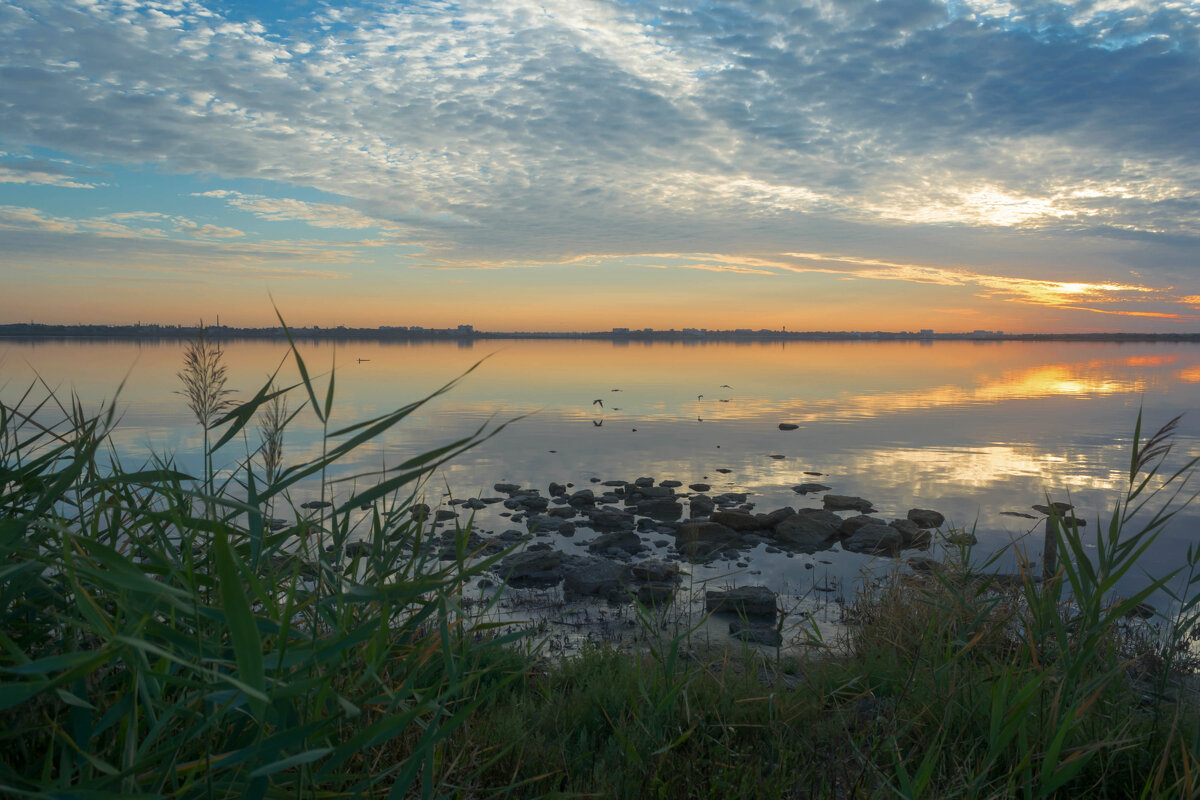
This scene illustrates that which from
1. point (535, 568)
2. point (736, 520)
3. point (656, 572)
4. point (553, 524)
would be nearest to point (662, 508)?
point (736, 520)

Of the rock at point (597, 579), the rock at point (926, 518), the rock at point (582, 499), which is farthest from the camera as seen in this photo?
the rock at point (582, 499)

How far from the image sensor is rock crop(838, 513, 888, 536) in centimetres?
1712

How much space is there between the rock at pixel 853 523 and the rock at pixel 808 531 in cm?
14

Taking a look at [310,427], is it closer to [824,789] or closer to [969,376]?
[824,789]

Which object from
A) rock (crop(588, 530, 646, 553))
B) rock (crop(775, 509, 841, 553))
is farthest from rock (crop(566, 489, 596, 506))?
rock (crop(775, 509, 841, 553))

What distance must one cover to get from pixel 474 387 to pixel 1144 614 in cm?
5018

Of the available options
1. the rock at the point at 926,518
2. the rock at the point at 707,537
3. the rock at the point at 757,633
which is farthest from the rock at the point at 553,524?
the rock at the point at 926,518

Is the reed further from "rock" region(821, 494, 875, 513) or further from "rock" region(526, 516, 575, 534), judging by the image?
"rock" region(821, 494, 875, 513)

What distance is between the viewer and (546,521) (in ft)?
58.9

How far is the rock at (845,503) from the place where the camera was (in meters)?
19.8

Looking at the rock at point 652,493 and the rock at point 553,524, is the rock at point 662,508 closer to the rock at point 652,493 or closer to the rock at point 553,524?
the rock at point 652,493

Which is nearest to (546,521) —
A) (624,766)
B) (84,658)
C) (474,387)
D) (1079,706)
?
(624,766)

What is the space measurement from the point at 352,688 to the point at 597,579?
33.5 ft

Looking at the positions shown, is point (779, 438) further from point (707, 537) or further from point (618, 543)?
point (618, 543)
